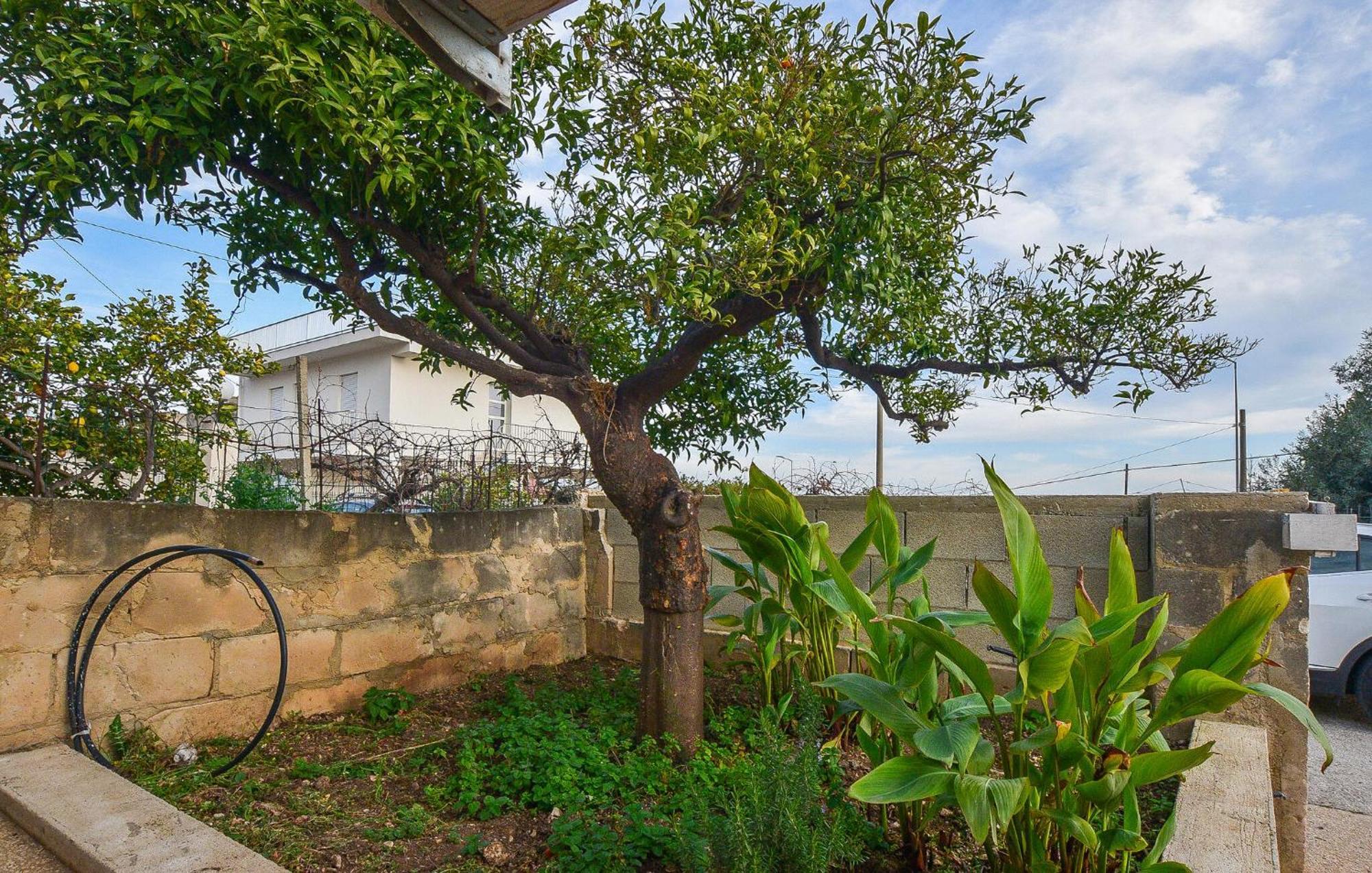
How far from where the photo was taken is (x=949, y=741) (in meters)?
1.72

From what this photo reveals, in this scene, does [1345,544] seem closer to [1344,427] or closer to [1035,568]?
[1035,568]

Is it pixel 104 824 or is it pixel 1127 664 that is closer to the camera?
pixel 1127 664

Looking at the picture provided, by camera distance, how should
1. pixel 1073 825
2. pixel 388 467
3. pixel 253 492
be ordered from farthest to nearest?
pixel 388 467
pixel 253 492
pixel 1073 825

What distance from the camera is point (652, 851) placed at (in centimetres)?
214

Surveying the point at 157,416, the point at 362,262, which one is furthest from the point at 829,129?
the point at 157,416

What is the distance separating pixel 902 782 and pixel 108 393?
4.27 meters

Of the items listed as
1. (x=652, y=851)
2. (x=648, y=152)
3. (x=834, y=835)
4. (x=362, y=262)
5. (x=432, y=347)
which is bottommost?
(x=652, y=851)

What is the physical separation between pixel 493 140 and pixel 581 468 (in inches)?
118

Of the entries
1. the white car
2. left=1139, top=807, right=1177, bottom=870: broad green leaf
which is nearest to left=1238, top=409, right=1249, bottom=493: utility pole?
the white car

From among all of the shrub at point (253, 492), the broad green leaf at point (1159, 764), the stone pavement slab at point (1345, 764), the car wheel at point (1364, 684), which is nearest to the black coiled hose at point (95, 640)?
the shrub at point (253, 492)

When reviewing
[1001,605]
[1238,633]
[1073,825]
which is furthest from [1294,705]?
[1001,605]

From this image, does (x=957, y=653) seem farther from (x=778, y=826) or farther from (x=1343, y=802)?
(x=1343, y=802)

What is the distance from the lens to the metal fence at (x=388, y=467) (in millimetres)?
4527

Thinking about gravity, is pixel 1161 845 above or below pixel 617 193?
below
